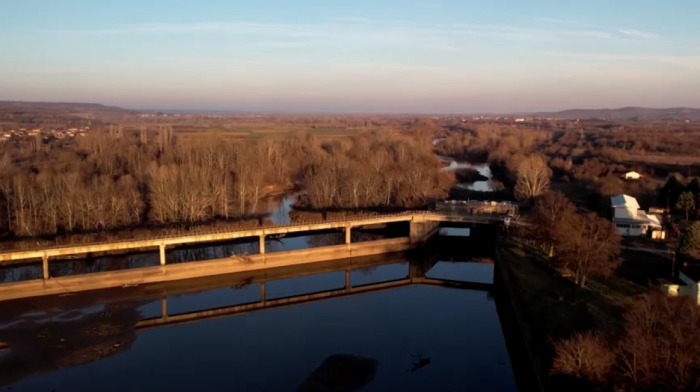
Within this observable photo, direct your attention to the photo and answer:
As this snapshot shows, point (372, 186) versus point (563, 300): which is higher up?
point (372, 186)

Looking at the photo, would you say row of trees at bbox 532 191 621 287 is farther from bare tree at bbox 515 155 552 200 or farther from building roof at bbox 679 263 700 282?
bare tree at bbox 515 155 552 200

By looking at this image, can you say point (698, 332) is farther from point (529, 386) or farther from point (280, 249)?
point (280, 249)

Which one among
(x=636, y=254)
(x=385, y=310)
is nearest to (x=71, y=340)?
(x=385, y=310)

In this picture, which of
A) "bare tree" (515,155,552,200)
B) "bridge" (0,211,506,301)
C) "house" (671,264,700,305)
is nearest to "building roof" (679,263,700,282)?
"house" (671,264,700,305)

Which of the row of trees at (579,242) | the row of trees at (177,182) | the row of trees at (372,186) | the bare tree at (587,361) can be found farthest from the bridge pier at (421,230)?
the bare tree at (587,361)

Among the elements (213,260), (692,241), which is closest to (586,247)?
(692,241)

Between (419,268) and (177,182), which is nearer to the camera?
(419,268)

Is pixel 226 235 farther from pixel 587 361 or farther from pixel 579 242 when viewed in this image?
pixel 587 361
